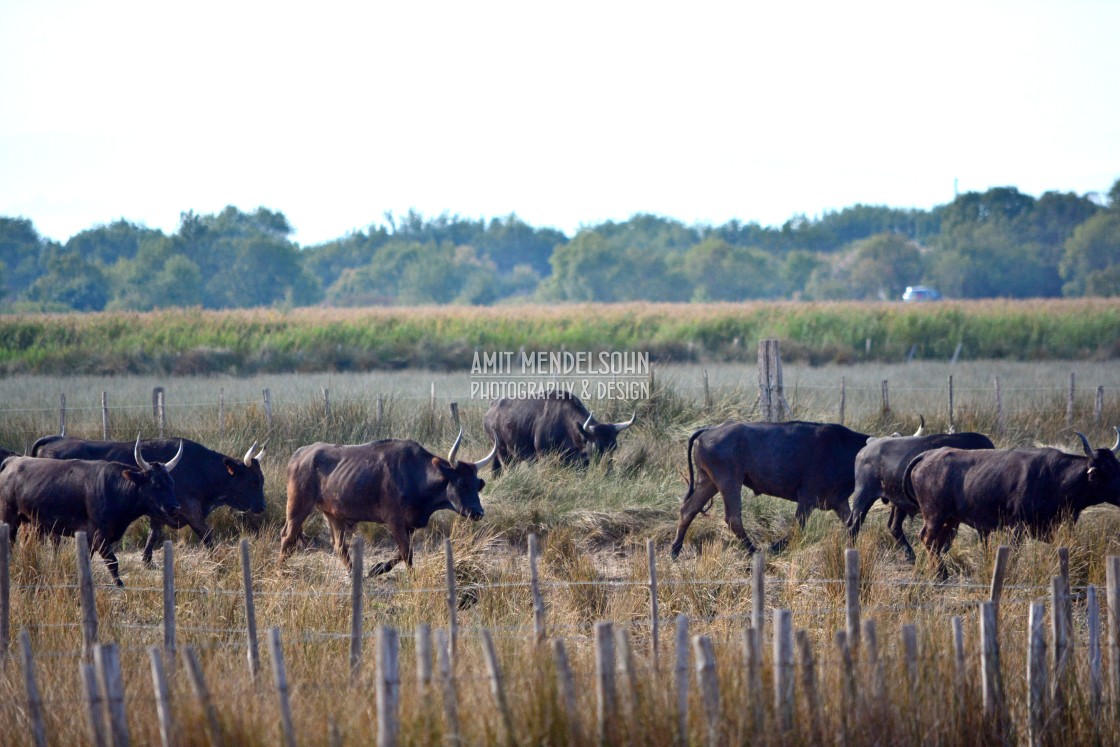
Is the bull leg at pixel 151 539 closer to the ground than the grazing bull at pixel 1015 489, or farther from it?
closer to the ground

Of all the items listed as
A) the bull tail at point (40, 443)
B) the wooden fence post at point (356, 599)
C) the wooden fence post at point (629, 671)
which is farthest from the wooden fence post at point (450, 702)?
the bull tail at point (40, 443)

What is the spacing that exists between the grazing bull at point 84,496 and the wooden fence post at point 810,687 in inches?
261

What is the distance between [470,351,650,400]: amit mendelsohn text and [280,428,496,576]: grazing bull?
184 inches

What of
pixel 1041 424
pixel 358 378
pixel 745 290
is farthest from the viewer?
pixel 745 290

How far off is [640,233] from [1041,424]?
81635mm

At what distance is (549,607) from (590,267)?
212 ft

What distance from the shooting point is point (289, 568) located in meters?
9.87

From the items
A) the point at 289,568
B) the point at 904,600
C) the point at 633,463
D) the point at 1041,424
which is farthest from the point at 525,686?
the point at 1041,424

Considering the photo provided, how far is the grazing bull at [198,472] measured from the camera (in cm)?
1101

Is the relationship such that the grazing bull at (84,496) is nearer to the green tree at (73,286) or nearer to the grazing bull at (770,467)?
the grazing bull at (770,467)

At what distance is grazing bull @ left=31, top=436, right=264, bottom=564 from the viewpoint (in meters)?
11.0

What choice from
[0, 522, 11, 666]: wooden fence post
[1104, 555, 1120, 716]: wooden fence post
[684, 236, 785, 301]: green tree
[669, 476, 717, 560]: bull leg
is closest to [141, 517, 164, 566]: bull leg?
[0, 522, 11, 666]: wooden fence post

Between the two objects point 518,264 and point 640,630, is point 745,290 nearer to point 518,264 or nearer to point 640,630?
point 518,264

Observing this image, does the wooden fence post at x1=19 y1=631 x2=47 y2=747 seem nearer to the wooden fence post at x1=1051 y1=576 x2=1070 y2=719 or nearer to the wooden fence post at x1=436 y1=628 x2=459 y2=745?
the wooden fence post at x1=436 y1=628 x2=459 y2=745
